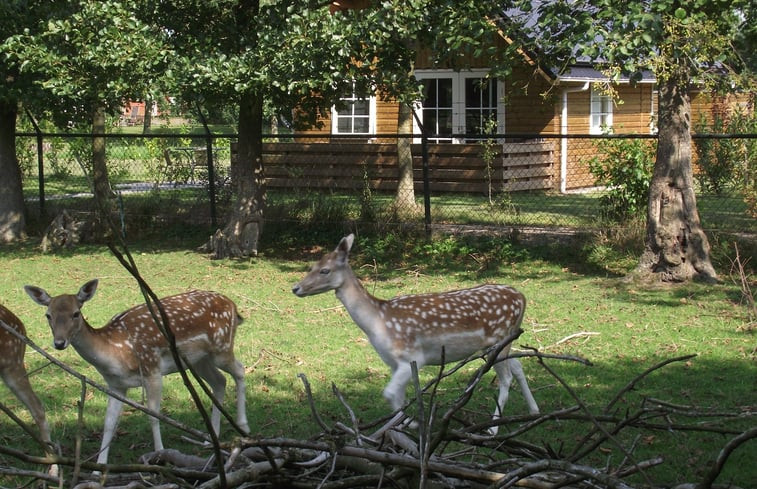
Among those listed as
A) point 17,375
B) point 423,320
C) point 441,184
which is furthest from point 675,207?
point 441,184

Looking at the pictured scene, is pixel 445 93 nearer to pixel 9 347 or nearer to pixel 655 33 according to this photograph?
pixel 655 33

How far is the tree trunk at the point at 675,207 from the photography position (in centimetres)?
1160

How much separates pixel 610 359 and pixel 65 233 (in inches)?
403

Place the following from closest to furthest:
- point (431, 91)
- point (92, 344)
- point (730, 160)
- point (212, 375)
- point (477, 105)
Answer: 1. point (92, 344)
2. point (212, 375)
3. point (730, 160)
4. point (477, 105)
5. point (431, 91)

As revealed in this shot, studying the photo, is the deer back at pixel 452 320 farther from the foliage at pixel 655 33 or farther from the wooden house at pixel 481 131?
the wooden house at pixel 481 131

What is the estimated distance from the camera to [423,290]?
38.2 ft

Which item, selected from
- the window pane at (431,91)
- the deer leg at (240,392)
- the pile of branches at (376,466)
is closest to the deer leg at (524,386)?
the deer leg at (240,392)

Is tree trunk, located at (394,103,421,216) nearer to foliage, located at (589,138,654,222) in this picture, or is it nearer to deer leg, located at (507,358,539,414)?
foliage, located at (589,138,654,222)

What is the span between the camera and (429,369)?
8.38m

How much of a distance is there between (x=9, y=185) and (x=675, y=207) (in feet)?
36.2

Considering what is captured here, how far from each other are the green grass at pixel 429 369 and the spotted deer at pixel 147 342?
43cm

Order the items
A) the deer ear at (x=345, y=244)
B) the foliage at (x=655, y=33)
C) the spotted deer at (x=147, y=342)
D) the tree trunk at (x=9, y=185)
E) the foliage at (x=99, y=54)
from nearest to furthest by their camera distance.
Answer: the spotted deer at (x=147, y=342) → the deer ear at (x=345, y=244) → the foliage at (x=655, y=33) → the foliage at (x=99, y=54) → the tree trunk at (x=9, y=185)

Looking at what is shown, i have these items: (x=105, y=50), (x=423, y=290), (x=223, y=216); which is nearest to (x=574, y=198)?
Result: (x=223, y=216)

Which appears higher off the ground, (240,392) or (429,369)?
(240,392)
